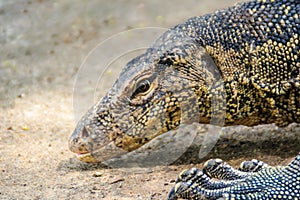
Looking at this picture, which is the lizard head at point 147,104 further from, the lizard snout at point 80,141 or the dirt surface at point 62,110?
the dirt surface at point 62,110

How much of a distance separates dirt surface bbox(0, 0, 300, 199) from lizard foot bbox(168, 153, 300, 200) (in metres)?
0.51

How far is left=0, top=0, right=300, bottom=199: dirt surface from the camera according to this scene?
18.5 ft

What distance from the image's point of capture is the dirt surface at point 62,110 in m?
5.62

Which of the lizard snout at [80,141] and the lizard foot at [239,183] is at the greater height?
the lizard snout at [80,141]

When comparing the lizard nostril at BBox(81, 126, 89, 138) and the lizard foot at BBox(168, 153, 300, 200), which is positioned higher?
the lizard nostril at BBox(81, 126, 89, 138)

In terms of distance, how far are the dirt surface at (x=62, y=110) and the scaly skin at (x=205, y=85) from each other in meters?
0.44

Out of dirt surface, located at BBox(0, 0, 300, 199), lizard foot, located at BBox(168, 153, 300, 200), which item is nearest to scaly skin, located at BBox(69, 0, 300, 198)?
dirt surface, located at BBox(0, 0, 300, 199)

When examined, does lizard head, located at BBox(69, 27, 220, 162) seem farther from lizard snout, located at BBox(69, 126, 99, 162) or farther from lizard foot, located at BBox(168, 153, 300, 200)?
lizard foot, located at BBox(168, 153, 300, 200)

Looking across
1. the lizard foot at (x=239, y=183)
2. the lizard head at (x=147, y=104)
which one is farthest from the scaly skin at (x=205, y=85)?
the lizard foot at (x=239, y=183)

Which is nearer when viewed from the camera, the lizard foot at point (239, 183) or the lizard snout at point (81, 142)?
the lizard foot at point (239, 183)

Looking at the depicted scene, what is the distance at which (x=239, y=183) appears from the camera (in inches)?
191

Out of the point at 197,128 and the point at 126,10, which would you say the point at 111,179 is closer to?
the point at 197,128

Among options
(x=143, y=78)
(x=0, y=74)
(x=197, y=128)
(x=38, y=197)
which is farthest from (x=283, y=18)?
(x=0, y=74)

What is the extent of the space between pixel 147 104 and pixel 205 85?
611 millimetres
